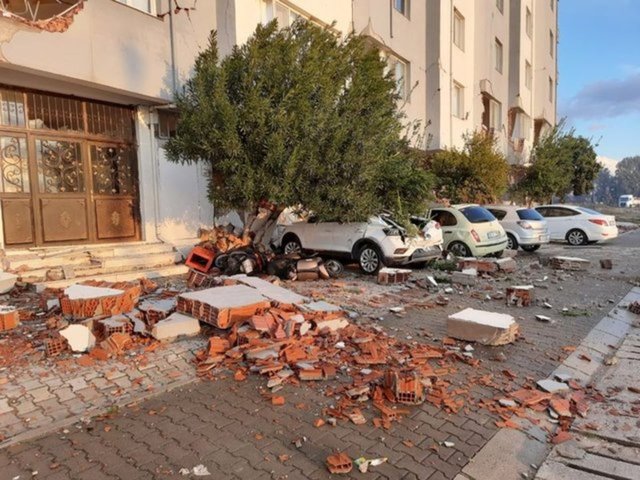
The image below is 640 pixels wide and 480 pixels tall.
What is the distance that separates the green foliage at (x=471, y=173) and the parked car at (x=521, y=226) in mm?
3032

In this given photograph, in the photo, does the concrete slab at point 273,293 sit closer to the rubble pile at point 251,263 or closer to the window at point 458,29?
the rubble pile at point 251,263

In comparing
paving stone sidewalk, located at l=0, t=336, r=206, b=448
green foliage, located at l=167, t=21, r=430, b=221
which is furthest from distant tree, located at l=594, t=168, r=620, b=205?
paving stone sidewalk, located at l=0, t=336, r=206, b=448

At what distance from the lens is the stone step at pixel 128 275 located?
767cm

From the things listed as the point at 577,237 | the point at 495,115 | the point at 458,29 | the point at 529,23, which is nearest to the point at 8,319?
the point at 577,237

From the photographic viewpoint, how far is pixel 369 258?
1014 cm

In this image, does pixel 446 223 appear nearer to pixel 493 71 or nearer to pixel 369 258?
pixel 369 258

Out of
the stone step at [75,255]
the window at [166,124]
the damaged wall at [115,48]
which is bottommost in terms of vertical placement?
the stone step at [75,255]

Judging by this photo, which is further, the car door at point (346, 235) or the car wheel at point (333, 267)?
the car door at point (346, 235)

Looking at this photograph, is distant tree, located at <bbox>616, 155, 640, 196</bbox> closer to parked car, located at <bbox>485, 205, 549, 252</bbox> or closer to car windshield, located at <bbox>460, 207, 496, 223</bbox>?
parked car, located at <bbox>485, 205, 549, 252</bbox>

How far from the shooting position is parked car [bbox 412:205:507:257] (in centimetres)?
1184

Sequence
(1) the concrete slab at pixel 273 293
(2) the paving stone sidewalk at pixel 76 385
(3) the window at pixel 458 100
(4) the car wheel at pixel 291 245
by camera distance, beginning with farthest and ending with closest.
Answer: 1. (3) the window at pixel 458 100
2. (4) the car wheel at pixel 291 245
3. (1) the concrete slab at pixel 273 293
4. (2) the paving stone sidewalk at pixel 76 385

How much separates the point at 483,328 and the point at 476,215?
7514mm

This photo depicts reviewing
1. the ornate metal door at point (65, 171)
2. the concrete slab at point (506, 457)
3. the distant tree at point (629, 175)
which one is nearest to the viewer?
the concrete slab at point (506, 457)

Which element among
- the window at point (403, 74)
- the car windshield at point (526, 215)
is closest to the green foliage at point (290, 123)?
the car windshield at point (526, 215)
